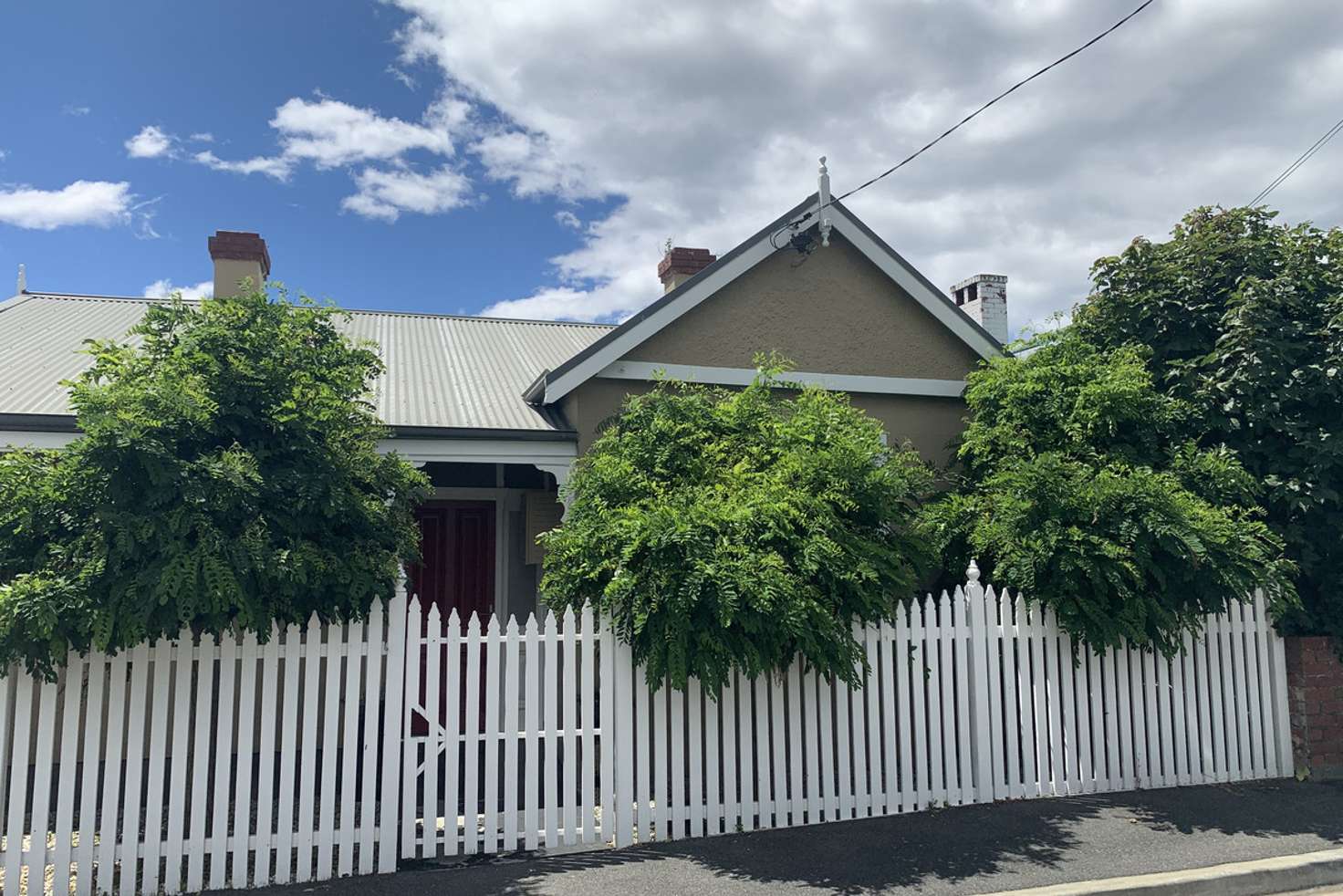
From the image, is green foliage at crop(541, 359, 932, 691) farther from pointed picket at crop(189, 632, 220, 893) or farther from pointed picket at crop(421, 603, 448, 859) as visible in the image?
pointed picket at crop(189, 632, 220, 893)

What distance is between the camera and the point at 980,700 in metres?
6.07

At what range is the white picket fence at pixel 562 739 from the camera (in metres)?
4.64

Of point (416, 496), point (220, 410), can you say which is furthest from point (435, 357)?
point (220, 410)

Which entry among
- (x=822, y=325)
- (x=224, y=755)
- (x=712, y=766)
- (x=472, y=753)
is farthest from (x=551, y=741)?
(x=822, y=325)

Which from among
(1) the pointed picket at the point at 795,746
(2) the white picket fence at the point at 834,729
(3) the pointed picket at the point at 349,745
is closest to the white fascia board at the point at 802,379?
(2) the white picket fence at the point at 834,729

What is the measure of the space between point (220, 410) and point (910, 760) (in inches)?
197

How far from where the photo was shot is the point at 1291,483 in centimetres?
676

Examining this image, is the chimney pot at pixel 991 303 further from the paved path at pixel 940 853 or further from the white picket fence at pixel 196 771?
the white picket fence at pixel 196 771

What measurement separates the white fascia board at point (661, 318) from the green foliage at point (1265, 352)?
3.36m

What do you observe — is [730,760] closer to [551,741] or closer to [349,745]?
[551,741]

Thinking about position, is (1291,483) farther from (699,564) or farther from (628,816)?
(628,816)

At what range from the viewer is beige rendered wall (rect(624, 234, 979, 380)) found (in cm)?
845

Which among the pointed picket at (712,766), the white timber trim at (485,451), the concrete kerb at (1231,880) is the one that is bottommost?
the concrete kerb at (1231,880)

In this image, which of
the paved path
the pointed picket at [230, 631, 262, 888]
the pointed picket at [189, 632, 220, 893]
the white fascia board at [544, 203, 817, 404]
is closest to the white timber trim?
the white fascia board at [544, 203, 817, 404]
